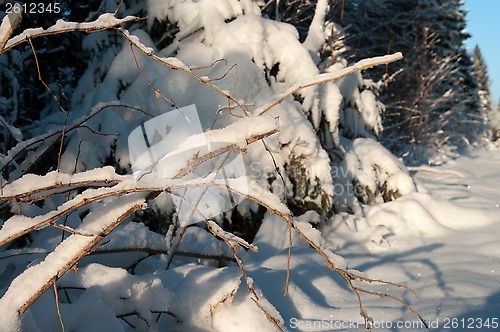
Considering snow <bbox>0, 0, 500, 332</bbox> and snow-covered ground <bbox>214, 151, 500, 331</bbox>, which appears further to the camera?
snow-covered ground <bbox>214, 151, 500, 331</bbox>

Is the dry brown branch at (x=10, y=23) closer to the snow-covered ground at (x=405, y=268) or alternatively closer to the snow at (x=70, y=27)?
the snow at (x=70, y=27)

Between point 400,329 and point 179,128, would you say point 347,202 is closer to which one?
point 179,128

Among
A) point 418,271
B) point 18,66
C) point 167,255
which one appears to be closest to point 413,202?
point 418,271

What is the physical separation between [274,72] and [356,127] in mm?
1456

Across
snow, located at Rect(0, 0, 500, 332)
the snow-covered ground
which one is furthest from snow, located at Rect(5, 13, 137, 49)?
the snow-covered ground

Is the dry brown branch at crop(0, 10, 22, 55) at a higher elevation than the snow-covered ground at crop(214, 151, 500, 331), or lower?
higher

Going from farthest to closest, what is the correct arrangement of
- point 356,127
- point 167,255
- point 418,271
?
point 356,127
point 418,271
point 167,255

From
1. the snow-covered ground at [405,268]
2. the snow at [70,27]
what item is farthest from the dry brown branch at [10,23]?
the snow-covered ground at [405,268]

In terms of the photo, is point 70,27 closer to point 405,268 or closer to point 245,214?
point 245,214

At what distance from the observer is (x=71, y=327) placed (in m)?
0.89

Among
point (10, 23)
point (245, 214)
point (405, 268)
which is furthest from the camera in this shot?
point (245, 214)

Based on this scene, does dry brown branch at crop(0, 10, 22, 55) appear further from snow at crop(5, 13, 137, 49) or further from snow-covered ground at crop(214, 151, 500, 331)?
snow-covered ground at crop(214, 151, 500, 331)

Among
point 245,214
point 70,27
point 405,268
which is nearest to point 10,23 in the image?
point 70,27

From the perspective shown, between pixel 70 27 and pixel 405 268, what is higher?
pixel 70 27
